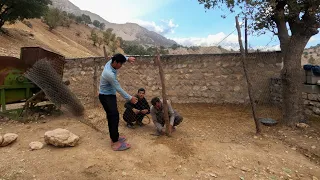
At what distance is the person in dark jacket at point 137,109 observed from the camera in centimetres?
555

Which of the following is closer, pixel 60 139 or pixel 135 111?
pixel 60 139

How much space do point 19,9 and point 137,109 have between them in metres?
16.0

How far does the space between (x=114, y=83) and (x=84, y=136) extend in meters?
1.60

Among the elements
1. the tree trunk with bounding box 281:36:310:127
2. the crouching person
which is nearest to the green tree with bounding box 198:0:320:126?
the tree trunk with bounding box 281:36:310:127

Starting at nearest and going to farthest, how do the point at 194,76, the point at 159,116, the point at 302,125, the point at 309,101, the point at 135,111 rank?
the point at 159,116 → the point at 135,111 → the point at 302,125 → the point at 309,101 → the point at 194,76

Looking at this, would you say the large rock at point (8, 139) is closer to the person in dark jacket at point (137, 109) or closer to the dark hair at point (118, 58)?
the person in dark jacket at point (137, 109)

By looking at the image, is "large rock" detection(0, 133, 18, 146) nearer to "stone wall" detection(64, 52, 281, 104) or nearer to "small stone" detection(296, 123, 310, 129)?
"stone wall" detection(64, 52, 281, 104)

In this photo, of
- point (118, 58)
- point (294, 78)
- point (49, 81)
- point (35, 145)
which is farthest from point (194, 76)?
point (35, 145)

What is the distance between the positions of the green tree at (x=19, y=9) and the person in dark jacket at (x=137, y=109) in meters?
15.2

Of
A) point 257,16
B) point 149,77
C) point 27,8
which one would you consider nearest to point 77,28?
point 27,8

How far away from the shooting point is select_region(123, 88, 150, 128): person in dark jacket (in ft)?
18.2

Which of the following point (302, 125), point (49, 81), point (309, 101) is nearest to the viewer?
point (302, 125)

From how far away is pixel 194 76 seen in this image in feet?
27.3

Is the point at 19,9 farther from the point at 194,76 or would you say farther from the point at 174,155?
the point at 174,155
